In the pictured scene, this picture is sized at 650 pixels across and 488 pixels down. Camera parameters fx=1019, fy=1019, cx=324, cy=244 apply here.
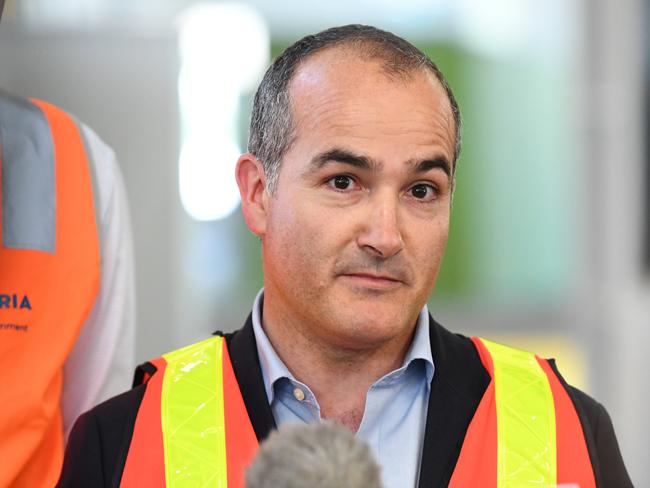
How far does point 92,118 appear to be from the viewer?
12.9 feet

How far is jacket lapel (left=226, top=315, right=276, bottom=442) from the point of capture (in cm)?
147

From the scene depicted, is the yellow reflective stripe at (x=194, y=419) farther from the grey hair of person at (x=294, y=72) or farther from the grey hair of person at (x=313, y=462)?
the grey hair of person at (x=313, y=462)

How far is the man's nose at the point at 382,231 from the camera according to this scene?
138 cm

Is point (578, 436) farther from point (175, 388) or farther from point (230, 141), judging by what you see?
point (230, 141)

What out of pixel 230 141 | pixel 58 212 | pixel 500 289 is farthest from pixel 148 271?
pixel 58 212

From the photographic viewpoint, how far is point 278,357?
1.54 meters

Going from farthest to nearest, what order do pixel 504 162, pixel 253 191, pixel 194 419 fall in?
pixel 504 162, pixel 253 191, pixel 194 419

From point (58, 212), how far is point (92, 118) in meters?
2.31

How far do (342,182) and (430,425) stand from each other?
371 millimetres

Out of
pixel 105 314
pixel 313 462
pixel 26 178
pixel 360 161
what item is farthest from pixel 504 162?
pixel 313 462

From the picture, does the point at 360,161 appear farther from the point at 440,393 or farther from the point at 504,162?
the point at 504,162

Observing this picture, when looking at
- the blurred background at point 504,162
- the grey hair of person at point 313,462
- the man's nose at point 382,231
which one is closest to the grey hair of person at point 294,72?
the man's nose at point 382,231

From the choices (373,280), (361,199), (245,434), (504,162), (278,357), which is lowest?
(245,434)

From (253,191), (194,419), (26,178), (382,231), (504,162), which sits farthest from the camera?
(504,162)
